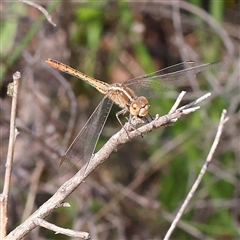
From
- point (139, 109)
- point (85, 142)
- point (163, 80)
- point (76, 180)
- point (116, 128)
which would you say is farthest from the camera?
point (116, 128)

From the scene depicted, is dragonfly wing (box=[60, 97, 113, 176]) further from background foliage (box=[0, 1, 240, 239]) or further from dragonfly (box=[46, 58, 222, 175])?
background foliage (box=[0, 1, 240, 239])

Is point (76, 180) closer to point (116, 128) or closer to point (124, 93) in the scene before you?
point (124, 93)

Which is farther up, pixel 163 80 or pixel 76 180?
pixel 163 80

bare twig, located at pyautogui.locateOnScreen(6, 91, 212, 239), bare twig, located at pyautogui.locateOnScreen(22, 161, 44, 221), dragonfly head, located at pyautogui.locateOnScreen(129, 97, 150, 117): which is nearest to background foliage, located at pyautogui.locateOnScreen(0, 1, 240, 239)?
bare twig, located at pyautogui.locateOnScreen(22, 161, 44, 221)

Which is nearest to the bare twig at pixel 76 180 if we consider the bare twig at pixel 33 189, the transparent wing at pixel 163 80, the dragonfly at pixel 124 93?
the dragonfly at pixel 124 93

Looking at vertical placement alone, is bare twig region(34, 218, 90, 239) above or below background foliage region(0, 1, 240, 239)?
below

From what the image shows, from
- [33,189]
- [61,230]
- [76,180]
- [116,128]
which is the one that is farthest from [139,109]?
[116,128]

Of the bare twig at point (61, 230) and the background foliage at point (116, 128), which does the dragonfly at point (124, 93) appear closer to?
the bare twig at point (61, 230)
